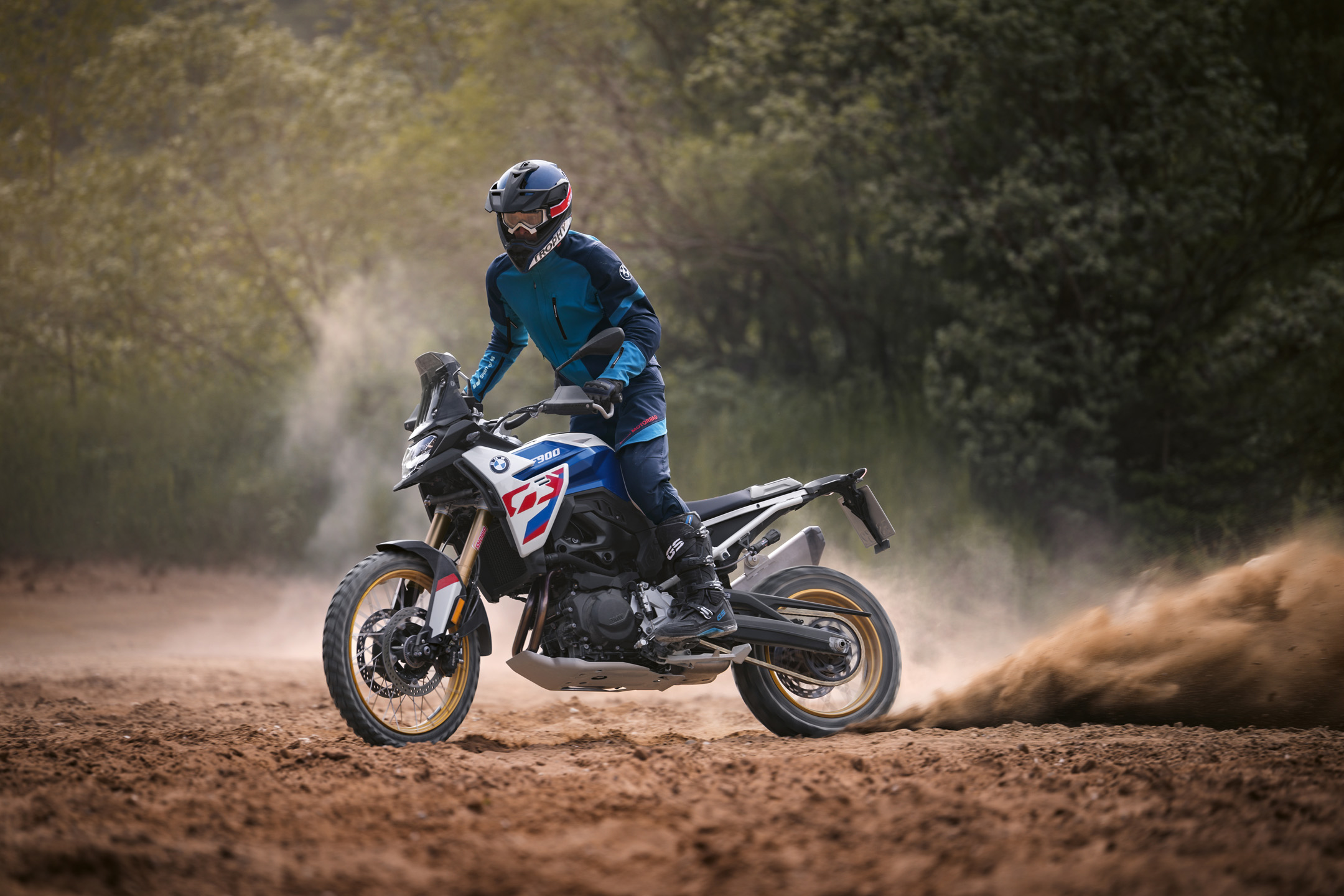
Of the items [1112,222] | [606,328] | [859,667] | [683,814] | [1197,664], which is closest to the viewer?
[683,814]

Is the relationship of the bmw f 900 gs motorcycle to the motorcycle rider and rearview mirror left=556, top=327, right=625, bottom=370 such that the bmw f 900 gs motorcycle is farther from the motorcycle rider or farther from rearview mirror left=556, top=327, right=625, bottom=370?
the motorcycle rider

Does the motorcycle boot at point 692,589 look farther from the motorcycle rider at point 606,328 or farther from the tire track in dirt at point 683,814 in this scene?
the tire track in dirt at point 683,814

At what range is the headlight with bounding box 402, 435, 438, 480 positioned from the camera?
4895 millimetres

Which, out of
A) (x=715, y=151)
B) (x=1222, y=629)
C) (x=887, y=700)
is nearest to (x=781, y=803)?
(x=887, y=700)

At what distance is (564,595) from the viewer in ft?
17.1

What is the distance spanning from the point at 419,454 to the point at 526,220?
1.23 meters

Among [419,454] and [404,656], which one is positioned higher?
[419,454]

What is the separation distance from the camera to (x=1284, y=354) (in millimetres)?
12789

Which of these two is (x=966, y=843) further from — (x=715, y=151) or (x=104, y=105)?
(x=104, y=105)

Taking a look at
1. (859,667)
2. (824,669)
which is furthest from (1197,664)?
(824,669)

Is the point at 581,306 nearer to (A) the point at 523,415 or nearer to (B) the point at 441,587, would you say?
(A) the point at 523,415

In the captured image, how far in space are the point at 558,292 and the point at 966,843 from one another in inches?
127

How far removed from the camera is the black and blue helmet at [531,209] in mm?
5152

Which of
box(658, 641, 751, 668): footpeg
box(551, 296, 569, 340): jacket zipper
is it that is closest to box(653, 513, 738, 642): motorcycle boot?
box(658, 641, 751, 668): footpeg
